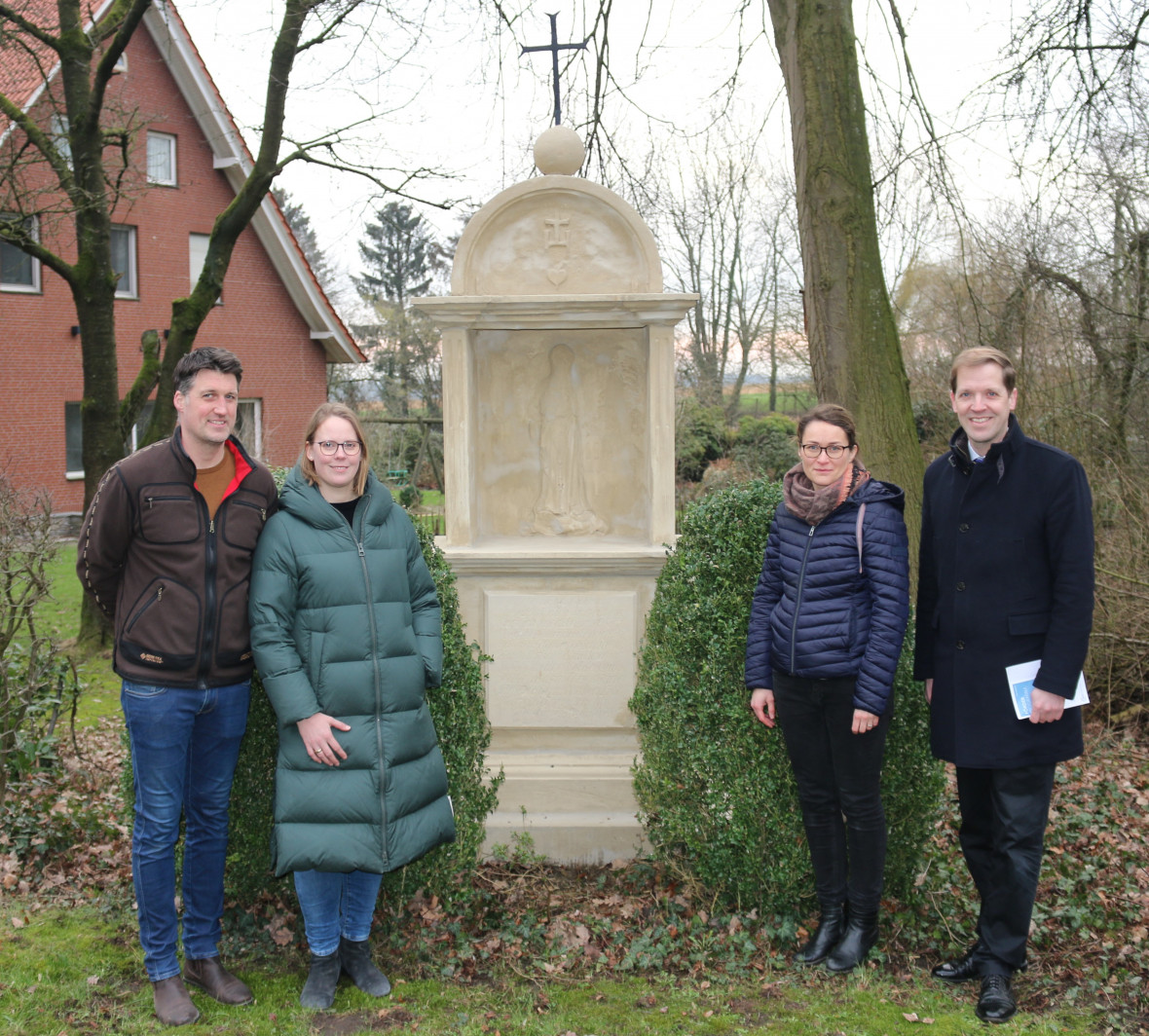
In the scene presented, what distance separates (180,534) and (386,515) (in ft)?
2.07

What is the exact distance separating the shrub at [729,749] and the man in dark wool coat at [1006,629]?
321 millimetres

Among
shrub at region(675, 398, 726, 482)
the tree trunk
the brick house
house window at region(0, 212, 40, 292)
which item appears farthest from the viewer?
shrub at region(675, 398, 726, 482)

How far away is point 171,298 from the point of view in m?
18.5

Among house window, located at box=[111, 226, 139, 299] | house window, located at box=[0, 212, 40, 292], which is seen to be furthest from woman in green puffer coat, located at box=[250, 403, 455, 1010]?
house window, located at box=[111, 226, 139, 299]

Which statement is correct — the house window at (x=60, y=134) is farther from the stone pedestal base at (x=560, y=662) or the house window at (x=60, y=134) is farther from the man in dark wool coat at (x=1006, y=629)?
the man in dark wool coat at (x=1006, y=629)

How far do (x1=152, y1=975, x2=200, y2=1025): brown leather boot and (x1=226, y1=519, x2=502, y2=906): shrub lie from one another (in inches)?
20.5

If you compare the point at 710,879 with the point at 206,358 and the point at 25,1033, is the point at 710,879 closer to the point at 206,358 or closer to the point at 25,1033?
the point at 25,1033

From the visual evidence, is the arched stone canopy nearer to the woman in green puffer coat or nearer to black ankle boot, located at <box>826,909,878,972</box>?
the woman in green puffer coat

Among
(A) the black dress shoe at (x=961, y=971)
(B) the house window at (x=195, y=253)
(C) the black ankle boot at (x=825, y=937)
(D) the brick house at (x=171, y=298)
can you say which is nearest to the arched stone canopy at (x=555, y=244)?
(C) the black ankle boot at (x=825, y=937)

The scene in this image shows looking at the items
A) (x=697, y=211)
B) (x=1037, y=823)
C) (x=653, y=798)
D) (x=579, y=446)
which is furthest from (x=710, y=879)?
(x=697, y=211)

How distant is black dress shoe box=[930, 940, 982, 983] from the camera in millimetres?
3273

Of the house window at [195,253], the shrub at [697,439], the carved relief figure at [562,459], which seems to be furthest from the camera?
the house window at [195,253]

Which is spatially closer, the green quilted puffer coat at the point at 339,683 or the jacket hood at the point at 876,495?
the green quilted puffer coat at the point at 339,683

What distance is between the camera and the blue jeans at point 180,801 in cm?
299
